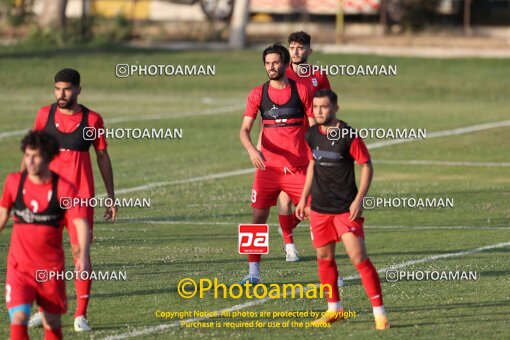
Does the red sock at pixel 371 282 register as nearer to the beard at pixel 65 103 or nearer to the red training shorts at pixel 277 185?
the beard at pixel 65 103

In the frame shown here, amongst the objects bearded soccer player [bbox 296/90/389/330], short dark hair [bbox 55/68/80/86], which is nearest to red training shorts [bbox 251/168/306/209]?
bearded soccer player [bbox 296/90/389/330]

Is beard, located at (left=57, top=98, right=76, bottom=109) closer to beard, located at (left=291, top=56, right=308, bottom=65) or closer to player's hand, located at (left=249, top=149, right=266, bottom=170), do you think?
player's hand, located at (left=249, top=149, right=266, bottom=170)

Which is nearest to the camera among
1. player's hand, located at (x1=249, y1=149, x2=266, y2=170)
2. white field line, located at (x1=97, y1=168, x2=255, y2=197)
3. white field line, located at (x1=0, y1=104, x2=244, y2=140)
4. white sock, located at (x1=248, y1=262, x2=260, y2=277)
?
player's hand, located at (x1=249, y1=149, x2=266, y2=170)

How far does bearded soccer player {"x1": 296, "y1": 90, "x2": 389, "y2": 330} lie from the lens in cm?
1202

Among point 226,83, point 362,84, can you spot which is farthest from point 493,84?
point 226,83

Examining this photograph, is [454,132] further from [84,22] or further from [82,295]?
[84,22]

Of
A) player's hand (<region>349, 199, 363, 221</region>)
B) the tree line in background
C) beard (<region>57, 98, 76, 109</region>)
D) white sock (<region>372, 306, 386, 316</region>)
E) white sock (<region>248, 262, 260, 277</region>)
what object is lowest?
white sock (<region>248, 262, 260, 277</region>)

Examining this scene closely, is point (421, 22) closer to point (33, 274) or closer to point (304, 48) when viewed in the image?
point (304, 48)

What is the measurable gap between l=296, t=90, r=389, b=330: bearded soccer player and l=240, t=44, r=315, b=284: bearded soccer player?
113 inches

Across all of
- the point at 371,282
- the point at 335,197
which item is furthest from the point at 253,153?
the point at 371,282

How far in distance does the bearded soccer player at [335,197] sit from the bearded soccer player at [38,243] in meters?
2.57

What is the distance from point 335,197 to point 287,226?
4336 millimetres

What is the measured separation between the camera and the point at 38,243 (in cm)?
1072

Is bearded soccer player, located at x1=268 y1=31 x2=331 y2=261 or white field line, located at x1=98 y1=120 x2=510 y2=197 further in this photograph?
white field line, located at x1=98 y1=120 x2=510 y2=197
